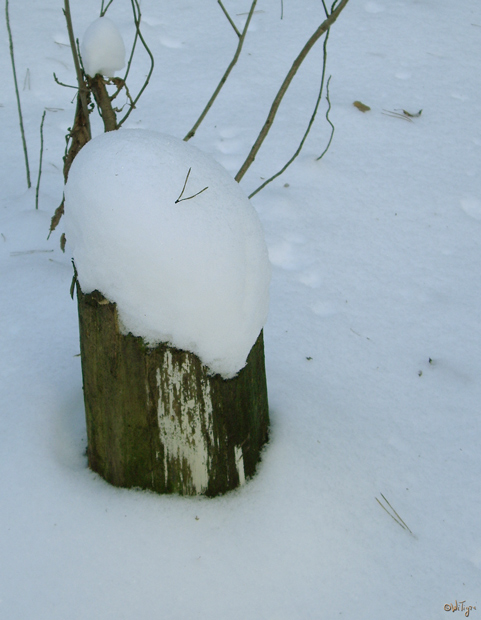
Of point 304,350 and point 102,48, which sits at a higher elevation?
point 102,48

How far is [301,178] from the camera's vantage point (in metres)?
2.18

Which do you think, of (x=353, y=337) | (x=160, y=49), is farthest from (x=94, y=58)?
(x=160, y=49)

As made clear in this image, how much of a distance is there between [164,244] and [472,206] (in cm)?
153

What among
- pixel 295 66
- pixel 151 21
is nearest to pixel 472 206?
pixel 295 66

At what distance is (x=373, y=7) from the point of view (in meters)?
3.12

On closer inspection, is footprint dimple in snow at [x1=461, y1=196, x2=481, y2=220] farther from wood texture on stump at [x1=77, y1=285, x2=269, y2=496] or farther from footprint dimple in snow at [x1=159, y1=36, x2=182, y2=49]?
footprint dimple in snow at [x1=159, y1=36, x2=182, y2=49]

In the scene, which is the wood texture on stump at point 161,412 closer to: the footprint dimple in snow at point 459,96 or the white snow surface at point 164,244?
the white snow surface at point 164,244

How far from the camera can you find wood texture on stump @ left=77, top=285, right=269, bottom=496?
102cm

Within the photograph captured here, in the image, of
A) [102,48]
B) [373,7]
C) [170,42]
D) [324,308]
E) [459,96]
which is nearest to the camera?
[102,48]

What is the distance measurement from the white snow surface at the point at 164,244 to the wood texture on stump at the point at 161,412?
0.03m

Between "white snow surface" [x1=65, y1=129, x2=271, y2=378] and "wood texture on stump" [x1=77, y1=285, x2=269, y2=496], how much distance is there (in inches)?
1.3

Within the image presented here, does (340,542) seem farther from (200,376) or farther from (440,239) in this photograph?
(440,239)

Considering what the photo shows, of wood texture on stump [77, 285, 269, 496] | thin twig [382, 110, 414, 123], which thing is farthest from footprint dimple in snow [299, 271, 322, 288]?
thin twig [382, 110, 414, 123]

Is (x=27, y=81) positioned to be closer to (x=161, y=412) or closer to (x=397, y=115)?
(x=397, y=115)
